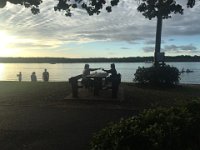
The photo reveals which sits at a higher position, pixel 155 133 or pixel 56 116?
pixel 155 133

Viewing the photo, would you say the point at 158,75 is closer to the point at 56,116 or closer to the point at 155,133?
the point at 56,116

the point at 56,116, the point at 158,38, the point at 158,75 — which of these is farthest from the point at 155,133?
the point at 158,38

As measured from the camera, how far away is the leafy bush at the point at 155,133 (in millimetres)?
5109

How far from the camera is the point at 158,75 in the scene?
832 inches

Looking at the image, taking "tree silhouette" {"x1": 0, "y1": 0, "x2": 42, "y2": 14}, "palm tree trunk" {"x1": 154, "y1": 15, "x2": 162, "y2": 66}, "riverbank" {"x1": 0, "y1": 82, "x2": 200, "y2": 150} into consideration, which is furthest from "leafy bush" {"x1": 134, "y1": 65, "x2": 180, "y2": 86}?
"tree silhouette" {"x1": 0, "y1": 0, "x2": 42, "y2": 14}

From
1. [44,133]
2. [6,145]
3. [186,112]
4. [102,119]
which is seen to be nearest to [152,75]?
[102,119]

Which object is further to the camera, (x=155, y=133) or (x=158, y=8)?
(x=158, y=8)

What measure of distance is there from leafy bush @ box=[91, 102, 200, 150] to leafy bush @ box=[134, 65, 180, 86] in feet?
49.8

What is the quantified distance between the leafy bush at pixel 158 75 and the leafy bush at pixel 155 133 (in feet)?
49.8

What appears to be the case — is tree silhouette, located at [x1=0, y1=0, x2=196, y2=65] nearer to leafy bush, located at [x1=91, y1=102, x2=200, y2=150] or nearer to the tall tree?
the tall tree

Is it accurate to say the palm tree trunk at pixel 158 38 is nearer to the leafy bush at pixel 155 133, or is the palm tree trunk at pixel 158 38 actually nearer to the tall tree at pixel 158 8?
the tall tree at pixel 158 8

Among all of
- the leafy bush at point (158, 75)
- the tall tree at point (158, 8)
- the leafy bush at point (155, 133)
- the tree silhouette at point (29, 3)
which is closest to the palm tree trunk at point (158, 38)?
the leafy bush at point (158, 75)

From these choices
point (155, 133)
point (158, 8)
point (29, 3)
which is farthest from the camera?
point (158, 8)

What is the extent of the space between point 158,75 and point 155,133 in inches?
634
